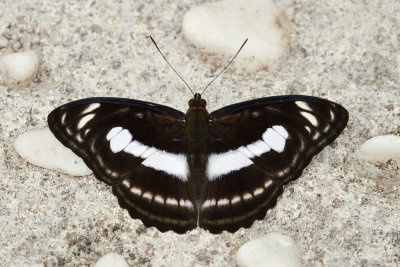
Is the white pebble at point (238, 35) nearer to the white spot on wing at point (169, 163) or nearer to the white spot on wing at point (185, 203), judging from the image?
the white spot on wing at point (169, 163)

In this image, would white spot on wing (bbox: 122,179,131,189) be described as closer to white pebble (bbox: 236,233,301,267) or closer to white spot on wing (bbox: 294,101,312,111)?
white pebble (bbox: 236,233,301,267)

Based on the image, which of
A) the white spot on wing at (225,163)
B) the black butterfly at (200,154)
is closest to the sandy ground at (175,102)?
the black butterfly at (200,154)

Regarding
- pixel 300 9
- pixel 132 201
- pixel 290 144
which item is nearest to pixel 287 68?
pixel 300 9

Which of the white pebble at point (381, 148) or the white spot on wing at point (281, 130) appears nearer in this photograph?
the white spot on wing at point (281, 130)

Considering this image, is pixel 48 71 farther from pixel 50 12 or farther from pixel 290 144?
pixel 290 144

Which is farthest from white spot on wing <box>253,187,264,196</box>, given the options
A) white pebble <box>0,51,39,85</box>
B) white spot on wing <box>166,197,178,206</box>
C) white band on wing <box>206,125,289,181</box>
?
white pebble <box>0,51,39,85</box>
